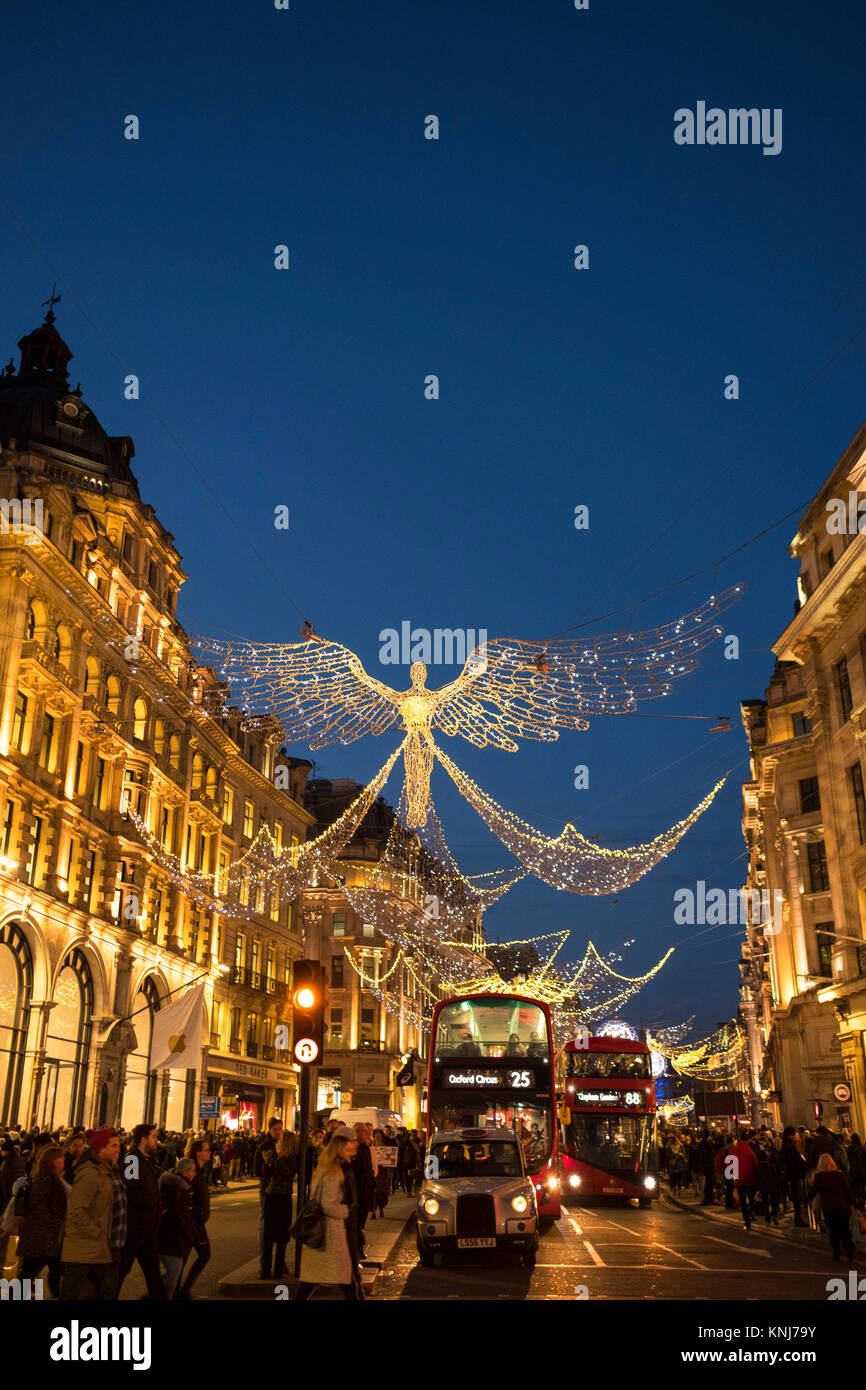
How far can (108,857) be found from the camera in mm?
38594

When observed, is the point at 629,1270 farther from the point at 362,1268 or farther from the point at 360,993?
the point at 360,993

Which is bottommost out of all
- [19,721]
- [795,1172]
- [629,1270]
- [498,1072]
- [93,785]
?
[629,1270]

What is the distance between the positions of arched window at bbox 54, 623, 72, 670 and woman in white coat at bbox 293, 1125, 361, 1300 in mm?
27396

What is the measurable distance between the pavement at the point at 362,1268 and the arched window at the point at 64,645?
19.2m

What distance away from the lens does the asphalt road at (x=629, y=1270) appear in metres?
13.1

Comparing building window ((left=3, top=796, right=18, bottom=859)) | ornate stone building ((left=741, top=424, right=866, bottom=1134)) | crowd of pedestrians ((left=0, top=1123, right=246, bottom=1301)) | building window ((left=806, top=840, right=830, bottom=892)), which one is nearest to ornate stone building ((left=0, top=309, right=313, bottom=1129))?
building window ((left=3, top=796, right=18, bottom=859))

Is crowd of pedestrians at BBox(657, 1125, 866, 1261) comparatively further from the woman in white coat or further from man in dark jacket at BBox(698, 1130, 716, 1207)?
the woman in white coat

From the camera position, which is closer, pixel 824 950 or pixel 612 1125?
pixel 612 1125

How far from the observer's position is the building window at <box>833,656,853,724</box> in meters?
33.2

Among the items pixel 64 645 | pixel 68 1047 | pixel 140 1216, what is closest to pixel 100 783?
pixel 64 645

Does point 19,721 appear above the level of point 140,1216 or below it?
above

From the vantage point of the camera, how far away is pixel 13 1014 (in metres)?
31.0

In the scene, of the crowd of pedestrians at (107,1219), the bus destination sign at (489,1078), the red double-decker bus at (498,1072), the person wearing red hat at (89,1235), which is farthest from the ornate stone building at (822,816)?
the person wearing red hat at (89,1235)

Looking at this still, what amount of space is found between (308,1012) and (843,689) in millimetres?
24348
